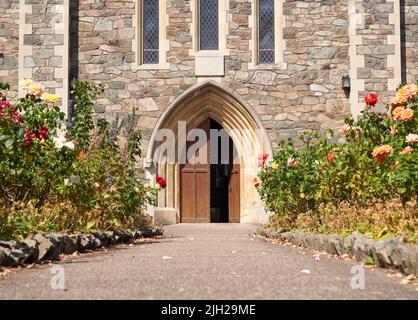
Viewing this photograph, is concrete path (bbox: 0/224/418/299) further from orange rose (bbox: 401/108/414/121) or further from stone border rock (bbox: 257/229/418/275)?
orange rose (bbox: 401/108/414/121)

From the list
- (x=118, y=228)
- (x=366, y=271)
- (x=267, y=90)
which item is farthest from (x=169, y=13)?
(x=366, y=271)

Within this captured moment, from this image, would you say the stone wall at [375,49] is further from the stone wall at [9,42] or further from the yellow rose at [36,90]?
→ the yellow rose at [36,90]

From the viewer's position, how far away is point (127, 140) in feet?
42.2

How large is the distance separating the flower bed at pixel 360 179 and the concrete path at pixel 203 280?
25.4 inches

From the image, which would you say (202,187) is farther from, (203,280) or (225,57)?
(203,280)

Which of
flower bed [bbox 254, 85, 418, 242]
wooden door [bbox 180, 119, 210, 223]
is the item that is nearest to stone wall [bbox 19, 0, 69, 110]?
wooden door [bbox 180, 119, 210, 223]

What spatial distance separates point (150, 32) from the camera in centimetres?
1373

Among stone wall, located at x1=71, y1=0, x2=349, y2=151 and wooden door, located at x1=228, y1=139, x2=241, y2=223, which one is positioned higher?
stone wall, located at x1=71, y1=0, x2=349, y2=151

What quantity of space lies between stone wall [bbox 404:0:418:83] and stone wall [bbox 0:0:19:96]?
7.27 m

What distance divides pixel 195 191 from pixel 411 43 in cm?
508

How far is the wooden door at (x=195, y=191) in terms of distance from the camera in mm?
14391

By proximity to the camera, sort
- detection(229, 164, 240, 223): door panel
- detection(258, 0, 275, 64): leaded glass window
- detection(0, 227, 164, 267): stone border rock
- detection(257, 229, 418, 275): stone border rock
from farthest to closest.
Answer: detection(229, 164, 240, 223): door panel
detection(258, 0, 275, 64): leaded glass window
detection(0, 227, 164, 267): stone border rock
detection(257, 229, 418, 275): stone border rock

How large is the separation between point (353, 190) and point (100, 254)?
2614 mm

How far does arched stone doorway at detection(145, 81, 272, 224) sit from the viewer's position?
43.7ft
